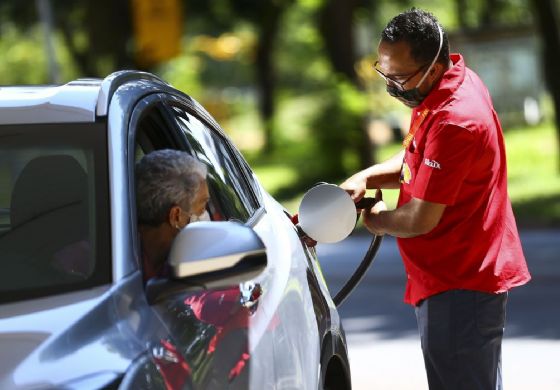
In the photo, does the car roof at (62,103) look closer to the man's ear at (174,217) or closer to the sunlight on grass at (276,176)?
the man's ear at (174,217)

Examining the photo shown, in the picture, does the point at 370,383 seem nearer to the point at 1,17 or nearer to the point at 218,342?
the point at 218,342

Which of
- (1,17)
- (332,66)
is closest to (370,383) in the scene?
(332,66)

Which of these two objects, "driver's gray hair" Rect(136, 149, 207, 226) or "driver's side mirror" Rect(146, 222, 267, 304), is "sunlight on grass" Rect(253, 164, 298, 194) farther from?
"driver's side mirror" Rect(146, 222, 267, 304)

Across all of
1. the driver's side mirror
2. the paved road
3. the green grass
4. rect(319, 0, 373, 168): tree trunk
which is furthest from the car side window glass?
rect(319, 0, 373, 168): tree trunk

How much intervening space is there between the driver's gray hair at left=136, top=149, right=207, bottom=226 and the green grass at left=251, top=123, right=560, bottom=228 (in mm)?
14600

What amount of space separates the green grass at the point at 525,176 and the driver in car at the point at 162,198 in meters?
14.6

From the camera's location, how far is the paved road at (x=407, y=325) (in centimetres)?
860

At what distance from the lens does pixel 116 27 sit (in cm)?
3234

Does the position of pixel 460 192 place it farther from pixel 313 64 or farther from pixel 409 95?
pixel 313 64

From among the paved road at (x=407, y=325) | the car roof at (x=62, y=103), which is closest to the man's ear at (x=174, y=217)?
the car roof at (x=62, y=103)

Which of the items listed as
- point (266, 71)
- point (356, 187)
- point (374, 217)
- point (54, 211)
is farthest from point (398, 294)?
point (266, 71)

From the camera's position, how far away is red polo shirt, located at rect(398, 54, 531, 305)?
4.23m

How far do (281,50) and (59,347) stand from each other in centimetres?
6581

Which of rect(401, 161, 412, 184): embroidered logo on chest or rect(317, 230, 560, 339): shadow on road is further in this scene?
rect(317, 230, 560, 339): shadow on road
